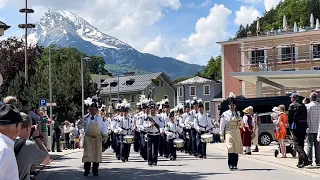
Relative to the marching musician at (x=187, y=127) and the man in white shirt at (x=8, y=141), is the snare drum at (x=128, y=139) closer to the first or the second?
the marching musician at (x=187, y=127)

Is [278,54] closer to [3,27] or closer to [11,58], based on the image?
[11,58]

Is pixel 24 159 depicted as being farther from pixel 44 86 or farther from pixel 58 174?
pixel 44 86

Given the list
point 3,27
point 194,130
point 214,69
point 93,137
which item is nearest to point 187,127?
point 194,130

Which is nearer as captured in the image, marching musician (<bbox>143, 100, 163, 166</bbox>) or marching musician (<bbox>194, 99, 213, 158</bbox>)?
marching musician (<bbox>143, 100, 163, 166</bbox>)

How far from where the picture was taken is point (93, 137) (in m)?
14.2

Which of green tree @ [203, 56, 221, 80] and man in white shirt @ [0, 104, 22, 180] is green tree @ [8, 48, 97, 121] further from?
green tree @ [203, 56, 221, 80]

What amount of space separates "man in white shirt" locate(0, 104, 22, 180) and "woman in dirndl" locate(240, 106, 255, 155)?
1701 centimetres

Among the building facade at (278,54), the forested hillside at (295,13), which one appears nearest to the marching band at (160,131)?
the building facade at (278,54)

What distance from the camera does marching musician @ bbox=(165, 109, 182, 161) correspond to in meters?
19.5

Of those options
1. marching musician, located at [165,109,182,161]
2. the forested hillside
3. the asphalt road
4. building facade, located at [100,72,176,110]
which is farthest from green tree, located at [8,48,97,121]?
the forested hillside

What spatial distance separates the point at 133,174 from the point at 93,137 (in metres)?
1.56

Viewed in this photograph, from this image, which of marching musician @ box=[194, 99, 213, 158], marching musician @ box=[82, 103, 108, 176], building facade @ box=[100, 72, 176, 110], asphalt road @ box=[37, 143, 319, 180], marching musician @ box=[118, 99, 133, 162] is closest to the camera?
asphalt road @ box=[37, 143, 319, 180]

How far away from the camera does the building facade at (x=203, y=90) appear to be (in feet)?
272

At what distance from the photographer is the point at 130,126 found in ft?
64.3
